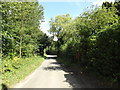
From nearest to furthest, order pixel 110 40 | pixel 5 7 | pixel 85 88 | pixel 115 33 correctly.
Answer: pixel 115 33 → pixel 110 40 → pixel 85 88 → pixel 5 7

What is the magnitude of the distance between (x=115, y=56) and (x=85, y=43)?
4.34m

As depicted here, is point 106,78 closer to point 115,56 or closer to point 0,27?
point 115,56

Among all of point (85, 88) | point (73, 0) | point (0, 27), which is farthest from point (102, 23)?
point (0, 27)

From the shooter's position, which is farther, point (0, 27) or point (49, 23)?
point (49, 23)

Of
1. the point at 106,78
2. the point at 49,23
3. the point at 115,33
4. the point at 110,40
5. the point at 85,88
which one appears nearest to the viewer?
the point at 115,33

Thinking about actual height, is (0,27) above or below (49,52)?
above

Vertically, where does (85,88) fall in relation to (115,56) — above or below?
below

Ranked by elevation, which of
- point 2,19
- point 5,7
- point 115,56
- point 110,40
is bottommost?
point 115,56

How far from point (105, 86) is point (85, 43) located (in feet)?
13.5

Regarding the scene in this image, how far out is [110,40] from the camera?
5.55 m

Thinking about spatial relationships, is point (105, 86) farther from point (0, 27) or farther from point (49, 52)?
point (49, 52)

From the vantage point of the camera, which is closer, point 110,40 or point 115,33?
point 115,33

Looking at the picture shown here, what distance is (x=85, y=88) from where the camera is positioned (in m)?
6.45

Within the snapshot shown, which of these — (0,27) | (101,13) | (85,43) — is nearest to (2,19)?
(0,27)
